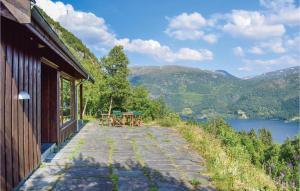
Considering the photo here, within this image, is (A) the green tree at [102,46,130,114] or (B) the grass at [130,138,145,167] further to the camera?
(A) the green tree at [102,46,130,114]

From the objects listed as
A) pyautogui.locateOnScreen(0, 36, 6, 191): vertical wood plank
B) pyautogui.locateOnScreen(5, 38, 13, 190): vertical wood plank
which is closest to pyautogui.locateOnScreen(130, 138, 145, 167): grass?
pyautogui.locateOnScreen(5, 38, 13, 190): vertical wood plank

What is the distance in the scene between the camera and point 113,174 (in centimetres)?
555

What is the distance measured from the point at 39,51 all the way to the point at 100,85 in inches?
441

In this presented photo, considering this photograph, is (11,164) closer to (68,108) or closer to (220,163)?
(220,163)

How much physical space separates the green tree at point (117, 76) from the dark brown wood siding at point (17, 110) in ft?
34.8

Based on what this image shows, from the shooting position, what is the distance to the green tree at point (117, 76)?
16.5 meters

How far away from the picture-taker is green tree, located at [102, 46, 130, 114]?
54.1ft

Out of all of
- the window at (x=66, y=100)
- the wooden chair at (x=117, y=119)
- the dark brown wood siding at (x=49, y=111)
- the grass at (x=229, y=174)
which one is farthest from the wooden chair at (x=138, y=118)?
the grass at (x=229, y=174)

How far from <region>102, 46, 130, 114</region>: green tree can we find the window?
189 inches

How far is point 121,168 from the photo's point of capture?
6.02 m

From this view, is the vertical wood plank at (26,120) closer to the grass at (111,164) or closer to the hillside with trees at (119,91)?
the grass at (111,164)

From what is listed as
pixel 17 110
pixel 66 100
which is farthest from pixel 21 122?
pixel 66 100

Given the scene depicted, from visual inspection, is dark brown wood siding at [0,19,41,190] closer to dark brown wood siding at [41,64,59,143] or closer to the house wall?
the house wall

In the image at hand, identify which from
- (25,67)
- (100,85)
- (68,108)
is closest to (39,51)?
(25,67)
